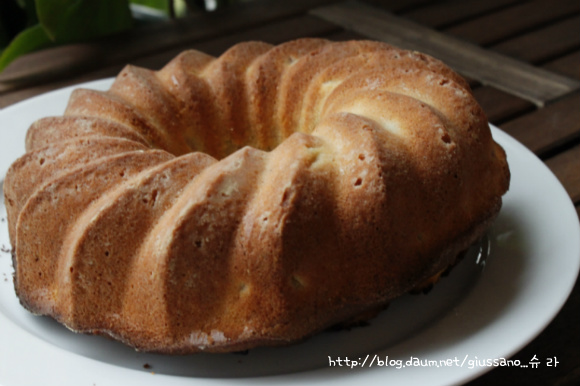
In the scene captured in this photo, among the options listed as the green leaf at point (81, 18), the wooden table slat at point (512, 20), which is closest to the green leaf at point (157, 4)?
the green leaf at point (81, 18)

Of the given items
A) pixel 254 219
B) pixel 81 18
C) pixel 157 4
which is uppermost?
pixel 254 219

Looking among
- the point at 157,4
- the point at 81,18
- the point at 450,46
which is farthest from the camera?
the point at 157,4

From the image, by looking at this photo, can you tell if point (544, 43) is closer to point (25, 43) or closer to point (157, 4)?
point (157, 4)

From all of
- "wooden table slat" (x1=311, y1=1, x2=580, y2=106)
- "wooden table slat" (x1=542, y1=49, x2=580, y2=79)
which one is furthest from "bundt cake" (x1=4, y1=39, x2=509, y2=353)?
"wooden table slat" (x1=542, y1=49, x2=580, y2=79)

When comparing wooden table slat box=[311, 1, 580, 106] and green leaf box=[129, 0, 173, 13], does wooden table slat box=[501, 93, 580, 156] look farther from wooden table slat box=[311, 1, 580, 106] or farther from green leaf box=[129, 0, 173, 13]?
green leaf box=[129, 0, 173, 13]

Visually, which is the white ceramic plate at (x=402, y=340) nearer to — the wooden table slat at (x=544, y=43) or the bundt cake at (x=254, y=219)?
the bundt cake at (x=254, y=219)

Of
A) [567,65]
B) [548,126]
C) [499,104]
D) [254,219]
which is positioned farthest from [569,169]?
[254,219]
